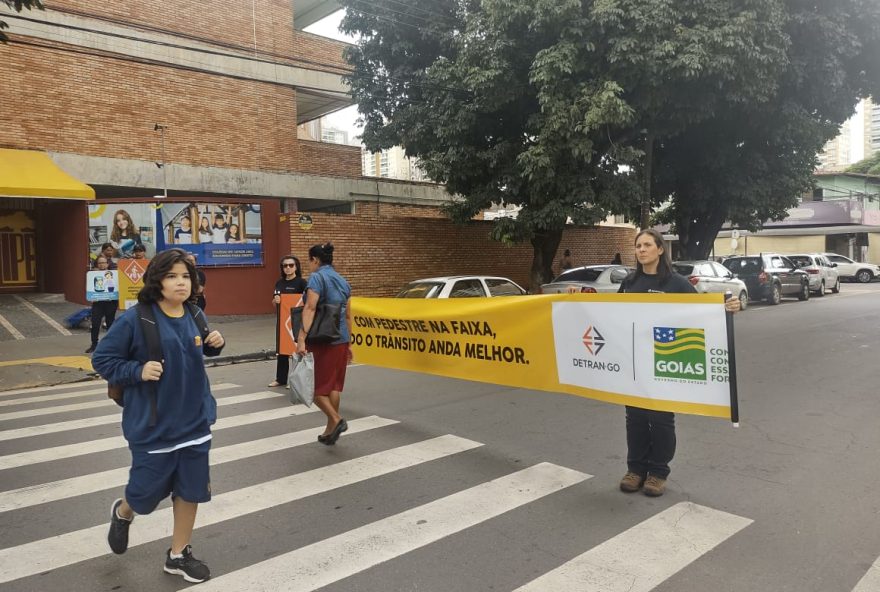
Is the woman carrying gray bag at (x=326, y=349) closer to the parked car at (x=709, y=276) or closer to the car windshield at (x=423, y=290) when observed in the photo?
the car windshield at (x=423, y=290)

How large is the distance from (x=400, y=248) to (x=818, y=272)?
16448 mm

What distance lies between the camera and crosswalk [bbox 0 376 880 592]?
3391mm

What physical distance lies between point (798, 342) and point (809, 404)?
5310 mm

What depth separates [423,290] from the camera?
1149 cm

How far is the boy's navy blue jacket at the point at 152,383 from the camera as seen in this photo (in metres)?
3.10

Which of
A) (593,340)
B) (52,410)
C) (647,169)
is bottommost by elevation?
(52,410)

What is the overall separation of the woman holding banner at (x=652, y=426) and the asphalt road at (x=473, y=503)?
0.44ft

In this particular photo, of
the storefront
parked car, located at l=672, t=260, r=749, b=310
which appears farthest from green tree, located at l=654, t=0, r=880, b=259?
the storefront

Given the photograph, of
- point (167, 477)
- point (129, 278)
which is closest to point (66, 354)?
point (129, 278)

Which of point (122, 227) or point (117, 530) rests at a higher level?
point (122, 227)

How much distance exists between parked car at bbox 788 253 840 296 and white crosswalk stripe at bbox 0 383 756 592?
2348 centimetres

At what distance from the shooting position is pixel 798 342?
39.0ft

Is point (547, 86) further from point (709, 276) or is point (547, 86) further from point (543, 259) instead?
point (709, 276)

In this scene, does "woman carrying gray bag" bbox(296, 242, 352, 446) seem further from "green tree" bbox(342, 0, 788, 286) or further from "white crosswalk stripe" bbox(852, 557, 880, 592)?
"green tree" bbox(342, 0, 788, 286)
